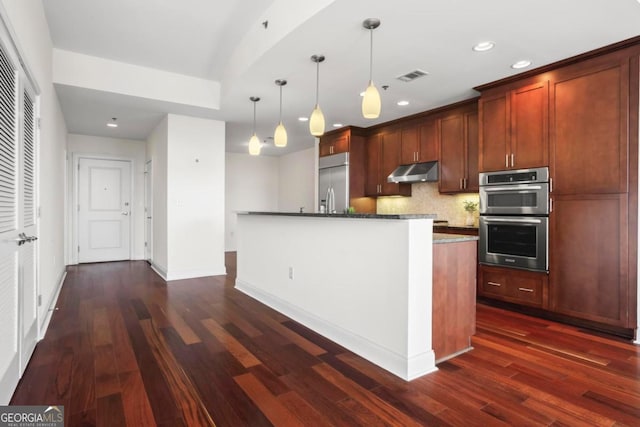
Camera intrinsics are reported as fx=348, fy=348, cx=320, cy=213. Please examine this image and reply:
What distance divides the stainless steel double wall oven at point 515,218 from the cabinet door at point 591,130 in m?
0.22

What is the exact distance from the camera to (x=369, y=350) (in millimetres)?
2455

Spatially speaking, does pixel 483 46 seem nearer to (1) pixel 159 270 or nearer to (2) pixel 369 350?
(2) pixel 369 350

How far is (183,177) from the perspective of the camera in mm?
5230

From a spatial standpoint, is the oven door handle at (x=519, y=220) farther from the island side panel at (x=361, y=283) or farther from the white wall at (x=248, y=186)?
the white wall at (x=248, y=186)

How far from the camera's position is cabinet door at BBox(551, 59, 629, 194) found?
2908 mm

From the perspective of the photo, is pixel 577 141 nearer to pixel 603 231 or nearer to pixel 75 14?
pixel 603 231

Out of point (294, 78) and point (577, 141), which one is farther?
point (294, 78)

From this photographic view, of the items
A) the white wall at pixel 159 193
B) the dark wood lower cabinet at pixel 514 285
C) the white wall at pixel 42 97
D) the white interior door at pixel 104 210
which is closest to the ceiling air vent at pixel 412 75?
the dark wood lower cabinet at pixel 514 285

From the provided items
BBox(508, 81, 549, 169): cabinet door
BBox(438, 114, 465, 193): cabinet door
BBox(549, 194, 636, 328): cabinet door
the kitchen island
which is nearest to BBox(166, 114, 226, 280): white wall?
the kitchen island

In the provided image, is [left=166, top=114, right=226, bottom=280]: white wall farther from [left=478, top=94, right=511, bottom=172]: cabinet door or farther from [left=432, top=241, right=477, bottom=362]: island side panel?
[left=432, top=241, right=477, bottom=362]: island side panel

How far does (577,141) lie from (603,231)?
831 mm

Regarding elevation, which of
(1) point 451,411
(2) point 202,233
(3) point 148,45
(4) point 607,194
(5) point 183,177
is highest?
(3) point 148,45

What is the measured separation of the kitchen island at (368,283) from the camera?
2.23 metres

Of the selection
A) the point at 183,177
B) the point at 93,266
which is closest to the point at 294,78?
the point at 183,177
